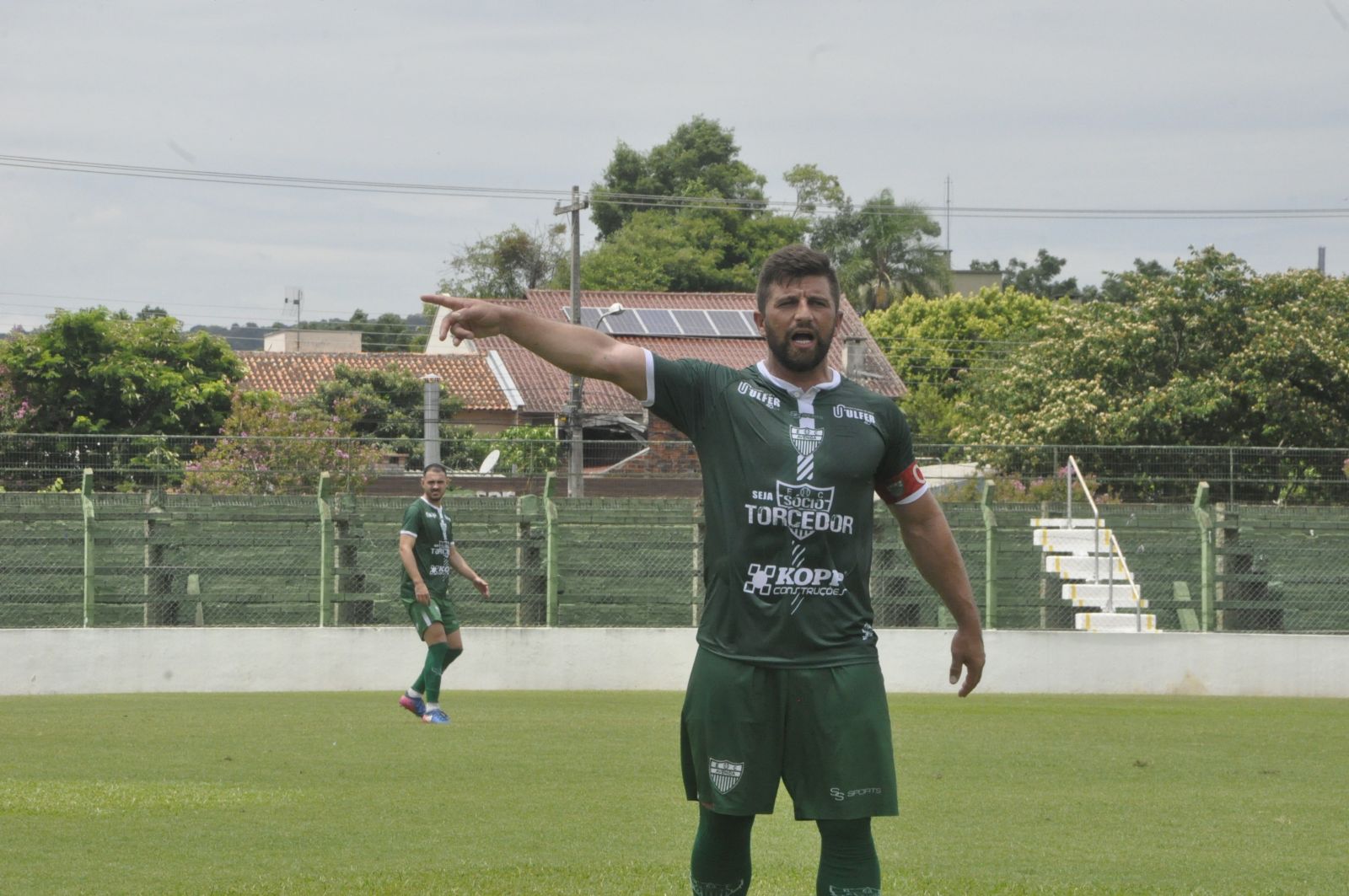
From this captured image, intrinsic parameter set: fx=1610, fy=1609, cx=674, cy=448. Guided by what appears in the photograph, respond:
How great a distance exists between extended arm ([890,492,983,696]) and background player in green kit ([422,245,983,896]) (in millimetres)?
288

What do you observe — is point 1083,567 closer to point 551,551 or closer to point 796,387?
point 551,551

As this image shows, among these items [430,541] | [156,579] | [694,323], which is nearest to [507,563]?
[156,579]

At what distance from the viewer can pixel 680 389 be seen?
4527 millimetres

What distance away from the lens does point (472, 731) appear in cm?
1207

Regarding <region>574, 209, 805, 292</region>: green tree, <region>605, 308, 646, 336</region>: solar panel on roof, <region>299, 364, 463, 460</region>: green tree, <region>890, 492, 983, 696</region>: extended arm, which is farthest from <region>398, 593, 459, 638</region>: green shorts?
<region>574, 209, 805, 292</region>: green tree

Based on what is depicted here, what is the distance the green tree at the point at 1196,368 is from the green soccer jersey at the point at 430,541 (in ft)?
71.0

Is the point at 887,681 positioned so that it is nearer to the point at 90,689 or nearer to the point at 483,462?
the point at 483,462

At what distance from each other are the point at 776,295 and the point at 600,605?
577 inches

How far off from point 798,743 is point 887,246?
66.7 metres

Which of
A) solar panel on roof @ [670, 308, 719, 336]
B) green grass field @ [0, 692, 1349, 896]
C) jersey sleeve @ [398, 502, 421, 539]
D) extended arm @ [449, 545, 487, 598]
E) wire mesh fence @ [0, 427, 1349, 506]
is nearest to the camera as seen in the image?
green grass field @ [0, 692, 1349, 896]

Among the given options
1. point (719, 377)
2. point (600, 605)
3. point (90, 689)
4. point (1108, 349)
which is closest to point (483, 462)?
point (600, 605)

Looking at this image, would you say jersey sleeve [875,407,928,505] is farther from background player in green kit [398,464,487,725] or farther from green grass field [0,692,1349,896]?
background player in green kit [398,464,487,725]

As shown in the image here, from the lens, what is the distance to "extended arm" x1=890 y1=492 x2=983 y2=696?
4.75 meters

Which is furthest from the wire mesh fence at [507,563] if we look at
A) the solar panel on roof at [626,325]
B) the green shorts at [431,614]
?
the solar panel on roof at [626,325]
